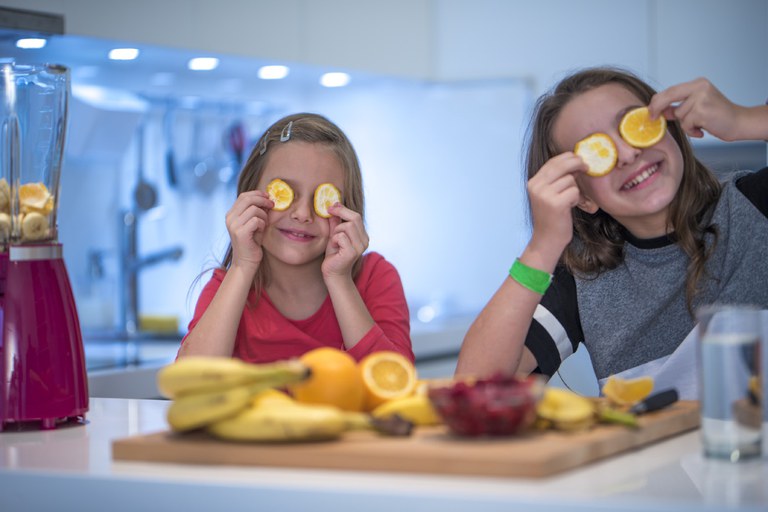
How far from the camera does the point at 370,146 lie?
4488 millimetres

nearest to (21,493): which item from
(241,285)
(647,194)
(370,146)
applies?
(241,285)

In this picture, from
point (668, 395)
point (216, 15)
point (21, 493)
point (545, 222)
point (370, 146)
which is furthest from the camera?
point (370, 146)

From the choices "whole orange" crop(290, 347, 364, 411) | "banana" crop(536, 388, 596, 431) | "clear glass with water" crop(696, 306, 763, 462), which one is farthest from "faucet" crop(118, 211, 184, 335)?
"clear glass with water" crop(696, 306, 763, 462)

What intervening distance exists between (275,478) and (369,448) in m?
0.11

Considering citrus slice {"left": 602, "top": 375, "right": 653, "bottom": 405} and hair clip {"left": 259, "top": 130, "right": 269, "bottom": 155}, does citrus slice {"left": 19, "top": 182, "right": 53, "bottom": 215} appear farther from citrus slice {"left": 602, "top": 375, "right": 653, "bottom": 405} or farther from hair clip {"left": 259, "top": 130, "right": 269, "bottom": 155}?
citrus slice {"left": 602, "top": 375, "right": 653, "bottom": 405}

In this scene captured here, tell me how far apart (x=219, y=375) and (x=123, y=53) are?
2478mm

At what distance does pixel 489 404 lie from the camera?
110 centimetres

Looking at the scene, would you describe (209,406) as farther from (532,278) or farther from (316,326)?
(316,326)

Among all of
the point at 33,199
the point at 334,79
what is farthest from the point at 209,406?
the point at 334,79

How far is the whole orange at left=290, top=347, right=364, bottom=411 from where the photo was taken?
125 cm

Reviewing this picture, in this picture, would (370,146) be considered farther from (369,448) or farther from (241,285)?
(369,448)

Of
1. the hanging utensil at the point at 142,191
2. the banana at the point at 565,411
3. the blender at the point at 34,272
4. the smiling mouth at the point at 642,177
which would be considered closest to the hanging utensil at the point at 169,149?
the hanging utensil at the point at 142,191

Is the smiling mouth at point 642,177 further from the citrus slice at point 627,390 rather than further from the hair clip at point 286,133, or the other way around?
the hair clip at point 286,133

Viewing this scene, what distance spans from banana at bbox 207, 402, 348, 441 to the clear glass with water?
41 cm
